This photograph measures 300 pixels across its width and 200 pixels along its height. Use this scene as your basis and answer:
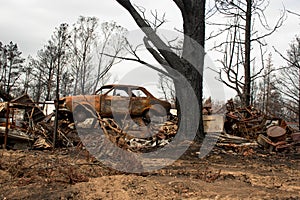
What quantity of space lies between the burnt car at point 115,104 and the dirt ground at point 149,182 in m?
4.19

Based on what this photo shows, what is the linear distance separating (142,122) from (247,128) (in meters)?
3.34

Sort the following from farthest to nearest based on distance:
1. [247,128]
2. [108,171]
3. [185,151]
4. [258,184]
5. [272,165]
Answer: [247,128] → [185,151] → [272,165] → [108,171] → [258,184]

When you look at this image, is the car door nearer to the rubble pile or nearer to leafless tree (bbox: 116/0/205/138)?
leafless tree (bbox: 116/0/205/138)

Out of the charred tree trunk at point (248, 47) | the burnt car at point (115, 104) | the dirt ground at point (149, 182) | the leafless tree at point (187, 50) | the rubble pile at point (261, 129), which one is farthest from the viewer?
the charred tree trunk at point (248, 47)

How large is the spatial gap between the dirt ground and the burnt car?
13.7 feet

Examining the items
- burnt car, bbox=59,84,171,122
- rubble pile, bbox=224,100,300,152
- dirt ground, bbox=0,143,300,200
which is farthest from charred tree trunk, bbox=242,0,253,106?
dirt ground, bbox=0,143,300,200

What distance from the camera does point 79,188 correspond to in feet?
15.3

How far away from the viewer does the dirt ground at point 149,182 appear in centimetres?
443

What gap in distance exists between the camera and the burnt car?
10977 millimetres

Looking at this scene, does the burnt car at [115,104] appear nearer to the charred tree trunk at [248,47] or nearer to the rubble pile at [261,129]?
the rubble pile at [261,129]

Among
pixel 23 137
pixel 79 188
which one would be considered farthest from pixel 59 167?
pixel 23 137

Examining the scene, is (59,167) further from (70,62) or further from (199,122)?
(70,62)

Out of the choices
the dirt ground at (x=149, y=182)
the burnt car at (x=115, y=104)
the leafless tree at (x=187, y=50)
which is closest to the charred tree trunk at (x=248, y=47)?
the burnt car at (x=115, y=104)

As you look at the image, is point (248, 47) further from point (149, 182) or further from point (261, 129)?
point (149, 182)
